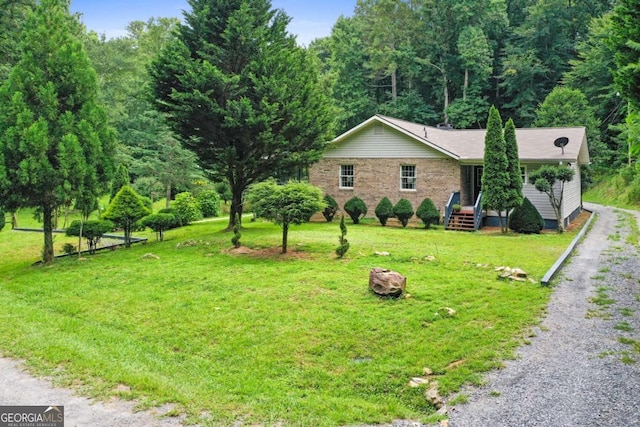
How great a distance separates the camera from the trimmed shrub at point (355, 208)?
2147 centimetres

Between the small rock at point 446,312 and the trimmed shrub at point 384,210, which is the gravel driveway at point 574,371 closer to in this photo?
the small rock at point 446,312

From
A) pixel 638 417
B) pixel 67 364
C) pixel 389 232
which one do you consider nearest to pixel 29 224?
pixel 389 232

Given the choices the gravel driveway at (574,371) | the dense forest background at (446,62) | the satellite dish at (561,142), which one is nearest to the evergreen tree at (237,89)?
the satellite dish at (561,142)

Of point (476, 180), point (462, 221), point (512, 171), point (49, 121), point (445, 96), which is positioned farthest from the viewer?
point (445, 96)

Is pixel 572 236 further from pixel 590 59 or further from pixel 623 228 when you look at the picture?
pixel 590 59

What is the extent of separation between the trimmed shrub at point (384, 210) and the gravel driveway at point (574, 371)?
430 inches

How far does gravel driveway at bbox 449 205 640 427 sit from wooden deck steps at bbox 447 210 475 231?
9.01 m

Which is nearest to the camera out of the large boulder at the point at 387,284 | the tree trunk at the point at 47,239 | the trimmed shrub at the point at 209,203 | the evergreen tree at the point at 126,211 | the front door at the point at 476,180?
the large boulder at the point at 387,284

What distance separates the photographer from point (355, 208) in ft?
70.4

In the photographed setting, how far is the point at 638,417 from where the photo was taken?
4.84 m

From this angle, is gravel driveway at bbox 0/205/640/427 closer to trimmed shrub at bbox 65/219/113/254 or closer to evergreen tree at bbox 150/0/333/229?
trimmed shrub at bbox 65/219/113/254

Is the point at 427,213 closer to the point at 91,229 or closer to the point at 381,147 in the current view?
the point at 381,147

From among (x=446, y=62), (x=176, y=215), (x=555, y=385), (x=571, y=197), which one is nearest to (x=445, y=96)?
(x=446, y=62)

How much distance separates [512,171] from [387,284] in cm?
1092
